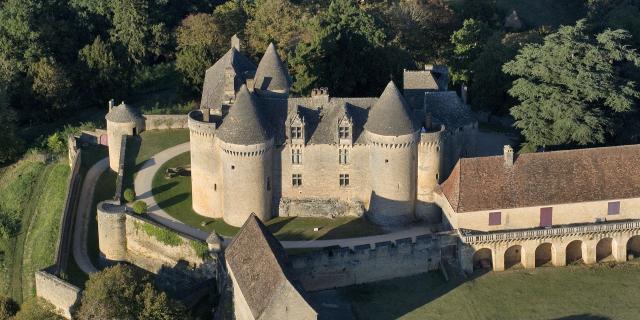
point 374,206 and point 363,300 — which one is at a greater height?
point 374,206

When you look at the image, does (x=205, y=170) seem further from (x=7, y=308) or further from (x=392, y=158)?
(x=7, y=308)

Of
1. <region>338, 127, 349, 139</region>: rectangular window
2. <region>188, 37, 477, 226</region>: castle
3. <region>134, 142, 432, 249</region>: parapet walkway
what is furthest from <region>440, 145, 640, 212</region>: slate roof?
<region>338, 127, 349, 139</region>: rectangular window

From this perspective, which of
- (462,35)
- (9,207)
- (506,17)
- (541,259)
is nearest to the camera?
(541,259)

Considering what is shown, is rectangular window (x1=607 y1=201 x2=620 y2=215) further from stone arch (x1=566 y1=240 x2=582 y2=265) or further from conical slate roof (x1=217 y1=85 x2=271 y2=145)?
conical slate roof (x1=217 y1=85 x2=271 y2=145)

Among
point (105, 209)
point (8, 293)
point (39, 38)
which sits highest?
point (39, 38)

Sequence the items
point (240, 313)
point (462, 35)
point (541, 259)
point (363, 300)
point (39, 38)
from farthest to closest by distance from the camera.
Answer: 1. point (39, 38)
2. point (462, 35)
3. point (541, 259)
4. point (363, 300)
5. point (240, 313)

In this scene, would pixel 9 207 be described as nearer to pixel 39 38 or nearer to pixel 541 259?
pixel 39 38

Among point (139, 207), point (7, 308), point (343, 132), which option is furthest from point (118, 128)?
point (343, 132)

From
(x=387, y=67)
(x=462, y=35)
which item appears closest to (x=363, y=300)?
(x=387, y=67)
